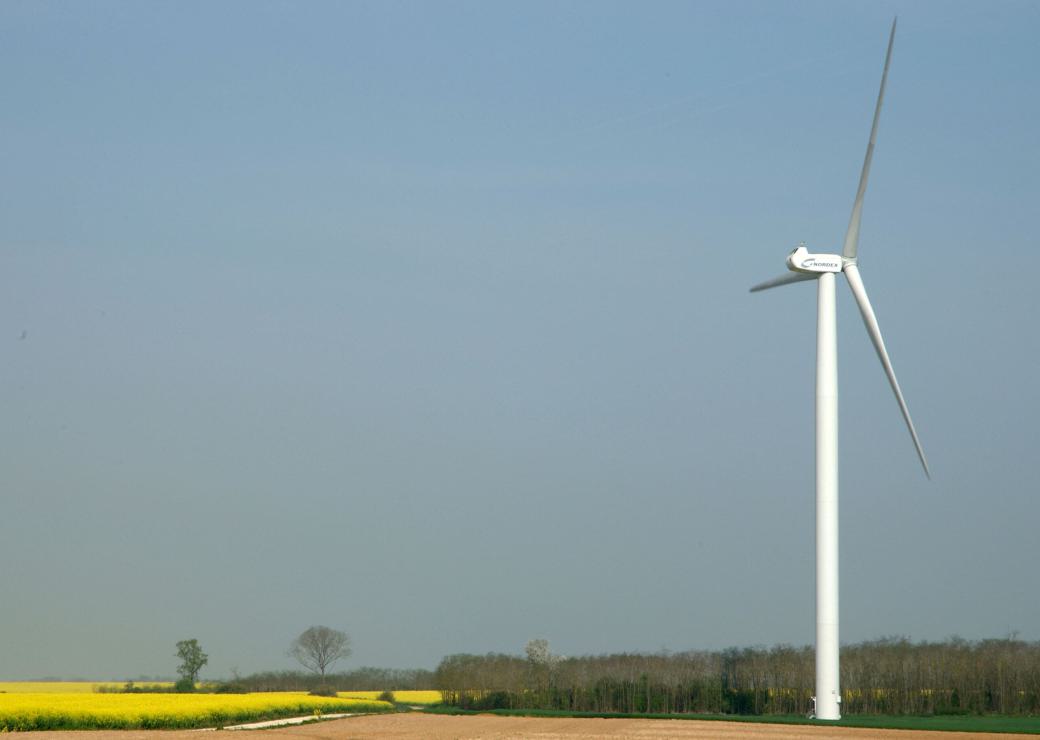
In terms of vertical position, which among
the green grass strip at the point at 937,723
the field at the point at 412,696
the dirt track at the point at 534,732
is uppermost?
the green grass strip at the point at 937,723

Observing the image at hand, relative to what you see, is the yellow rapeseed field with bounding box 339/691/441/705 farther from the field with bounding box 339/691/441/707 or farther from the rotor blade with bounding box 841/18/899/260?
the rotor blade with bounding box 841/18/899/260

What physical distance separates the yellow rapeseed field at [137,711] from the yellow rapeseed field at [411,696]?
29.3 m

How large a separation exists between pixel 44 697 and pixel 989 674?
4986 centimetres

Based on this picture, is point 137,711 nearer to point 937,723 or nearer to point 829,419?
point 829,419

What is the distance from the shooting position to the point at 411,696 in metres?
104

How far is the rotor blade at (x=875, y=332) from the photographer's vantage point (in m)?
51.8

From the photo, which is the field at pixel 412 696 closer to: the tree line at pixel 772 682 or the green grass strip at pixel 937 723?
the tree line at pixel 772 682

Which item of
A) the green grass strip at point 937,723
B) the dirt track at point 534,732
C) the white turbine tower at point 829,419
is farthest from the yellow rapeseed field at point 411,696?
the white turbine tower at point 829,419

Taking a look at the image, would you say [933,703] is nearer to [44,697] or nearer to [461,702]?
[461,702]

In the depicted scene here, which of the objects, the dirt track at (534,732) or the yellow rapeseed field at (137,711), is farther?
the yellow rapeseed field at (137,711)

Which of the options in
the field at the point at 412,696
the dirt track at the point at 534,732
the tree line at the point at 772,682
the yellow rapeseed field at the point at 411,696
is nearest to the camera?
the dirt track at the point at 534,732

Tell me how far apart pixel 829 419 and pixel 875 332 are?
4.20 meters

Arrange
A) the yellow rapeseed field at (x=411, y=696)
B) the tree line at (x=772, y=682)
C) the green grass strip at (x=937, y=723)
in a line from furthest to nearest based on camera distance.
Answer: the yellow rapeseed field at (x=411, y=696)
the tree line at (x=772, y=682)
the green grass strip at (x=937, y=723)

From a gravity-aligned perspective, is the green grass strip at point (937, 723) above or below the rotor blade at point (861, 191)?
below
